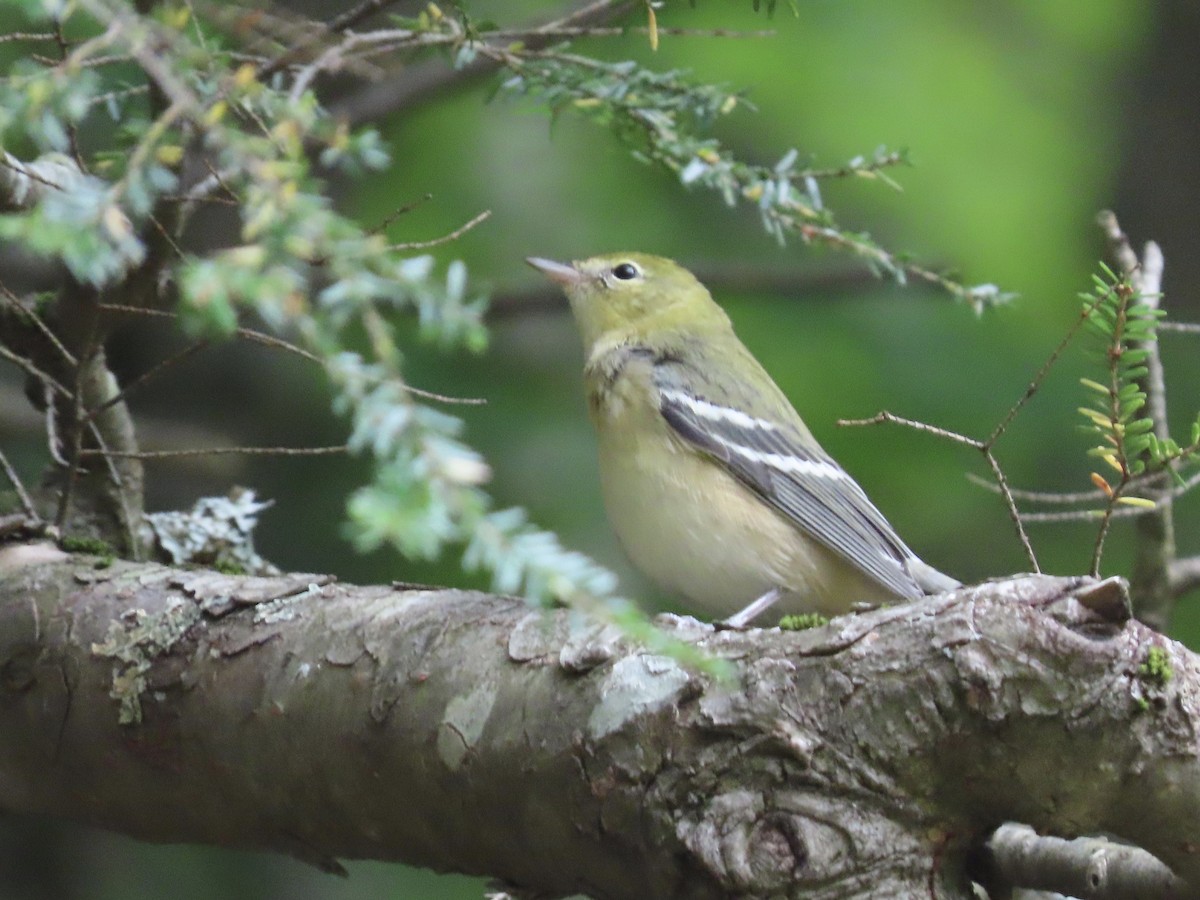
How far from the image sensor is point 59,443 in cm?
289

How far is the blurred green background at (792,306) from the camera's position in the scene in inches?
176

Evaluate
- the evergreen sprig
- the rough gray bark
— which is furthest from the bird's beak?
the evergreen sprig

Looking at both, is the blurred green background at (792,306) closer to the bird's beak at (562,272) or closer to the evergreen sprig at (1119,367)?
the bird's beak at (562,272)

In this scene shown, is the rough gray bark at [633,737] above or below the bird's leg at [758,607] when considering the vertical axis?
above

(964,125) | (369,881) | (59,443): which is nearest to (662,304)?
(964,125)

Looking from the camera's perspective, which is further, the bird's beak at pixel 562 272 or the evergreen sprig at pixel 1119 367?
the bird's beak at pixel 562 272

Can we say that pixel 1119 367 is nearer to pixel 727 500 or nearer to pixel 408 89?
pixel 727 500

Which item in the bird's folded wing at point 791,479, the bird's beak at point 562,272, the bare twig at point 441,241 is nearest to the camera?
the bare twig at point 441,241

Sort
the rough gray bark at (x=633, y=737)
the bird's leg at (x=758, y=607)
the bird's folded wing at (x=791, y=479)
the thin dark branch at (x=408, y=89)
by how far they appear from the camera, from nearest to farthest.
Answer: the rough gray bark at (x=633, y=737), the bird's leg at (x=758, y=607), the bird's folded wing at (x=791, y=479), the thin dark branch at (x=408, y=89)

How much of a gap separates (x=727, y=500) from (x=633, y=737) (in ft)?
5.20

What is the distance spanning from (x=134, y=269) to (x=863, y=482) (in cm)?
296

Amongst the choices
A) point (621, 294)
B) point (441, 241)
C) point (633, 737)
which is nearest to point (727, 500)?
point (621, 294)

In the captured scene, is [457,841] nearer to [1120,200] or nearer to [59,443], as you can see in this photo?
[59,443]

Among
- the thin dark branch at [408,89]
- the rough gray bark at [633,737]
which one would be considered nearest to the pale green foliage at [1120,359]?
the rough gray bark at [633,737]
